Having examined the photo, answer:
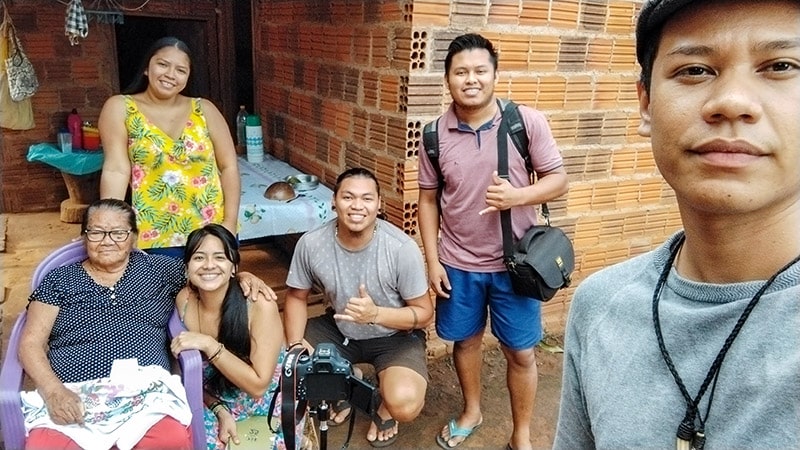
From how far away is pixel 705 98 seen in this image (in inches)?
27.3

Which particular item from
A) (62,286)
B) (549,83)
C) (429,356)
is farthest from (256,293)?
(549,83)

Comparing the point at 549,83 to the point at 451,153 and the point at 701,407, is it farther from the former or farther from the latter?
the point at 701,407

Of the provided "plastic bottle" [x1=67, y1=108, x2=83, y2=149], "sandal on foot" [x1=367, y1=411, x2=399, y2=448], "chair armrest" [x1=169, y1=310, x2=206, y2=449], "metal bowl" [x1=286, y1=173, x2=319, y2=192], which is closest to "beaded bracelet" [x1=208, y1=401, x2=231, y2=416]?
"chair armrest" [x1=169, y1=310, x2=206, y2=449]

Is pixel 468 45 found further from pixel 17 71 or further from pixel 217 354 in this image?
pixel 17 71

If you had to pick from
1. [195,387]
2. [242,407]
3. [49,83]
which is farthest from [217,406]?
[49,83]

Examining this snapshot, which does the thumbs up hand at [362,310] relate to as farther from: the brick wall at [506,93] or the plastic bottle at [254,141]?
the plastic bottle at [254,141]

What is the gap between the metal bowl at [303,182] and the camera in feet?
13.0

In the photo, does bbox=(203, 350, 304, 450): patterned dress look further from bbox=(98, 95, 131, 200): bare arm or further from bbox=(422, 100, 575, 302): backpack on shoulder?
bbox=(422, 100, 575, 302): backpack on shoulder

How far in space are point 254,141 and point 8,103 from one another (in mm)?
2214

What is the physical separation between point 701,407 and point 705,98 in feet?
1.27

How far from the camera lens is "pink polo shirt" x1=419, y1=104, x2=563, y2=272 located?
2449 mm

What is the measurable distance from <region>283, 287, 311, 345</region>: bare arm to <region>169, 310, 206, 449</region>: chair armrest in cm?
45

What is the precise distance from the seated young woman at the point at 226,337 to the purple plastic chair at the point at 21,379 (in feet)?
0.19

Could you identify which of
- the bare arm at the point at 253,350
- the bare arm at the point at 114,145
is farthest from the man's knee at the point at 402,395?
the bare arm at the point at 114,145
